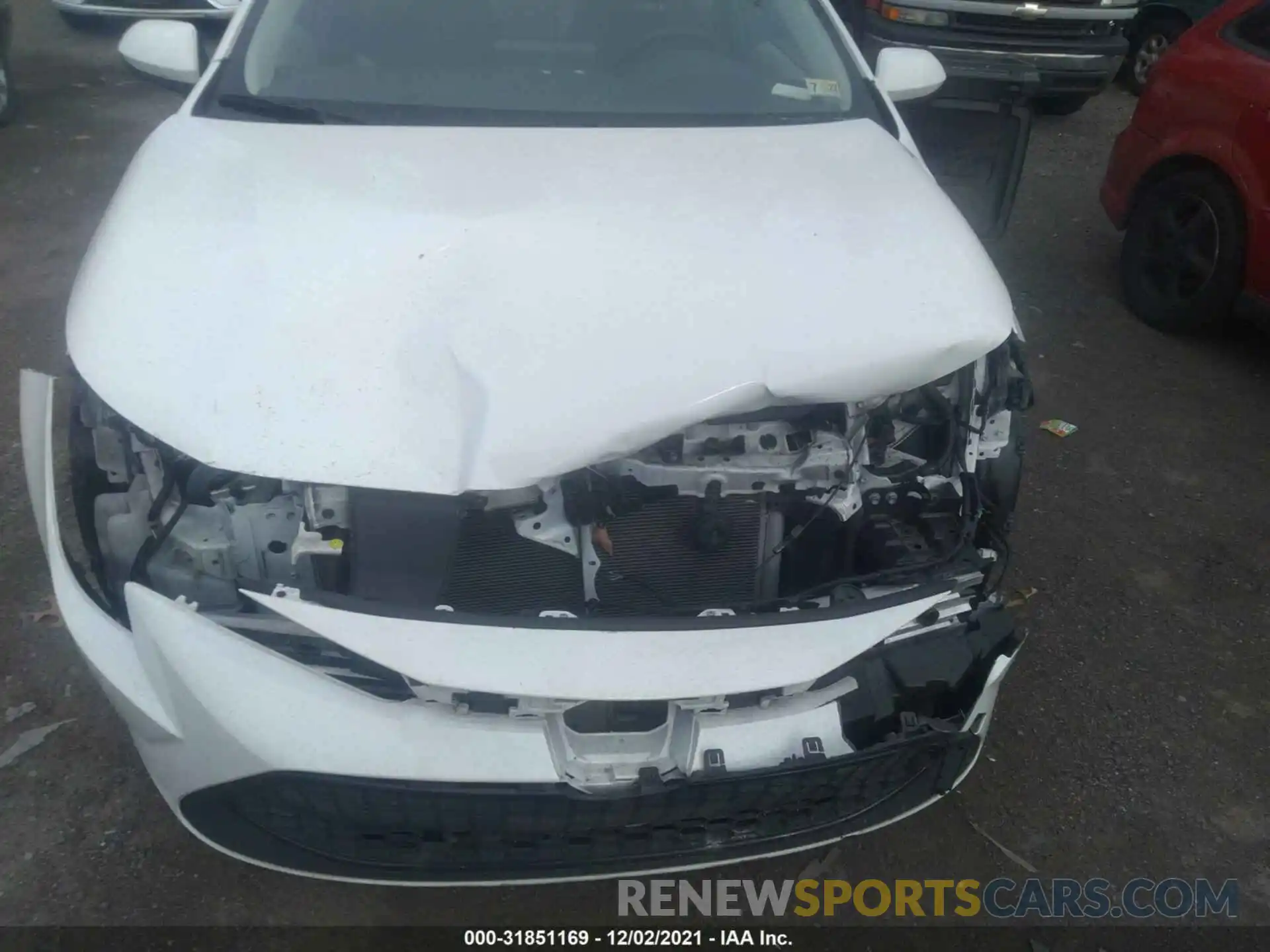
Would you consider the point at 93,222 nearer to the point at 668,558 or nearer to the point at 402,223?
the point at 402,223

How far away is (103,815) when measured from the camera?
7.31ft

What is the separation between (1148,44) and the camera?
7.54m

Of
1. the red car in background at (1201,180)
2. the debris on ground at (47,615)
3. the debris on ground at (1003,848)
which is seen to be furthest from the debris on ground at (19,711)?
the red car in background at (1201,180)

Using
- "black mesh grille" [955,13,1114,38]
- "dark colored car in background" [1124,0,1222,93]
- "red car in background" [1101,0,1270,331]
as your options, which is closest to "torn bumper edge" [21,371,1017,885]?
"red car in background" [1101,0,1270,331]

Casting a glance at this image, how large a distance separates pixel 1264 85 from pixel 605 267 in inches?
130

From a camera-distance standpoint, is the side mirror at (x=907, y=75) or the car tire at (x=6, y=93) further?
the car tire at (x=6, y=93)

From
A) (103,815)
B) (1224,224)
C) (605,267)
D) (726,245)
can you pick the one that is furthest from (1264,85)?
(103,815)

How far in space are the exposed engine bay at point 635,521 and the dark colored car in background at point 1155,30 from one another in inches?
253

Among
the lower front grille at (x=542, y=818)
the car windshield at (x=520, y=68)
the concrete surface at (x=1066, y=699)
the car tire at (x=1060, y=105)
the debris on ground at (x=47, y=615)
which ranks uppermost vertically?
the car windshield at (x=520, y=68)

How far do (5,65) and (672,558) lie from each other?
601 cm

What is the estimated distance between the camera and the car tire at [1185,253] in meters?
4.15

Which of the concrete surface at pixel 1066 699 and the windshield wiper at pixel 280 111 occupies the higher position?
the windshield wiper at pixel 280 111

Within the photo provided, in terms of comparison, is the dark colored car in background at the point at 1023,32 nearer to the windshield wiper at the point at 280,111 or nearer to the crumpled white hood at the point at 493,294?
the crumpled white hood at the point at 493,294

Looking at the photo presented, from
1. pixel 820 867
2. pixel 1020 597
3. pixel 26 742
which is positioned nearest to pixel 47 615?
pixel 26 742
